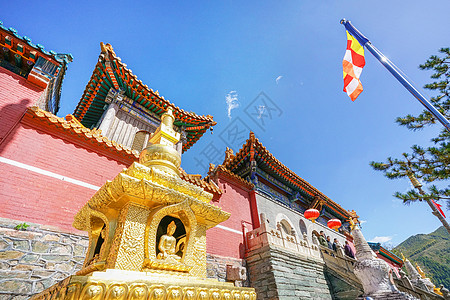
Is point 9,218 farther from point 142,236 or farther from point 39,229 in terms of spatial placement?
point 142,236

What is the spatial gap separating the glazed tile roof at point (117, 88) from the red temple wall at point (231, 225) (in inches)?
129

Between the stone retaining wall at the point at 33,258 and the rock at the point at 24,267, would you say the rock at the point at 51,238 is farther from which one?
the rock at the point at 24,267

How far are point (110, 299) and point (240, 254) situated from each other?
722cm

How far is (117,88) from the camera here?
8859 mm

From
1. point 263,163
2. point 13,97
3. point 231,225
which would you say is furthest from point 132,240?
point 263,163

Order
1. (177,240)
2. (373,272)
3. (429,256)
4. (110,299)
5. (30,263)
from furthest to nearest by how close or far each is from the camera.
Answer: (429,256), (373,272), (30,263), (177,240), (110,299)

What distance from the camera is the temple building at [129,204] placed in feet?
5.81

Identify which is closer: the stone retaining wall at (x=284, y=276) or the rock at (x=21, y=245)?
the rock at (x=21, y=245)

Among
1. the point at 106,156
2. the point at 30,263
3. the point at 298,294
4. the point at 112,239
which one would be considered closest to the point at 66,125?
the point at 106,156

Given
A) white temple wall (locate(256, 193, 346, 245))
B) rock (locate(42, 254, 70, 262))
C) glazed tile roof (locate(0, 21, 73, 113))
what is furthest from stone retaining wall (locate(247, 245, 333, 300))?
glazed tile roof (locate(0, 21, 73, 113))

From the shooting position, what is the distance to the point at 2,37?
18.1ft

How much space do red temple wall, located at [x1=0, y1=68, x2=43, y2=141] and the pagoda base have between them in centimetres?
514

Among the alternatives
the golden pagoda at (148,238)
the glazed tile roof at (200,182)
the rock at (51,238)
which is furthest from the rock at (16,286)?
the glazed tile roof at (200,182)

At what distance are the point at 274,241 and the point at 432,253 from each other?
58.6m
